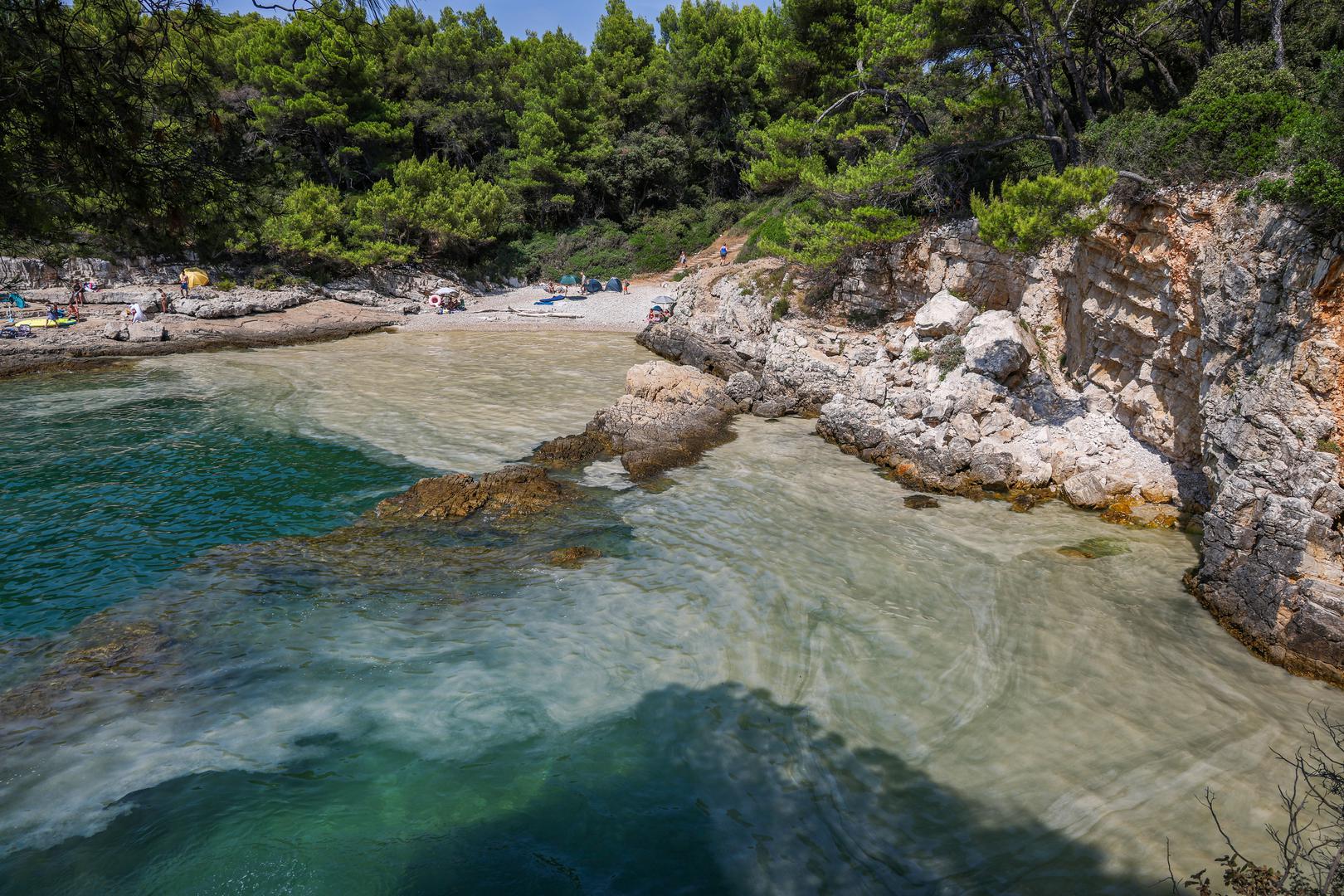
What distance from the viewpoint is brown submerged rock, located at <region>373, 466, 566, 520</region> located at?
12.3m

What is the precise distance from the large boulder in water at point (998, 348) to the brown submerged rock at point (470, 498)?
10145mm

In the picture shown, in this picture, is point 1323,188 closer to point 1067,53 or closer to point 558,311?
point 1067,53

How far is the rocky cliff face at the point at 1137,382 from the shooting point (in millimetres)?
9133

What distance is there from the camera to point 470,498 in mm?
12555

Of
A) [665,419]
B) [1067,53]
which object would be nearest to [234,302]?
[665,419]

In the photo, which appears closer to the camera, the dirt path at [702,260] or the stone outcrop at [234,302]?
the stone outcrop at [234,302]

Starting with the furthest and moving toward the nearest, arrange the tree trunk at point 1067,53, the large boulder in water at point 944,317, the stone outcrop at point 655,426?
the large boulder in water at point 944,317 → the tree trunk at point 1067,53 → the stone outcrop at point 655,426

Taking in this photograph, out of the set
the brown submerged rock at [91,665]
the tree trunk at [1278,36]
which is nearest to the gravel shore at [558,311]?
the tree trunk at [1278,36]

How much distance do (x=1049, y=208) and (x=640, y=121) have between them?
42.3m

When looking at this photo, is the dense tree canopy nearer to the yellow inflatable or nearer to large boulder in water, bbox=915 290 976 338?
large boulder in water, bbox=915 290 976 338

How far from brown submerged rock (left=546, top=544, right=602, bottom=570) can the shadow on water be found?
3677 mm

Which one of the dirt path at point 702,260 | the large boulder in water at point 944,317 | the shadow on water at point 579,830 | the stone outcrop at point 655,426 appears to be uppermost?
the dirt path at point 702,260

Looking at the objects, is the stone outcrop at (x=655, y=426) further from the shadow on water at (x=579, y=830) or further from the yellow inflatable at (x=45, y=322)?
the yellow inflatable at (x=45, y=322)

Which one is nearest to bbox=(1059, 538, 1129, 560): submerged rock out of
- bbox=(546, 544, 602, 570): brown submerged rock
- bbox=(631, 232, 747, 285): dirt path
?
bbox=(546, 544, 602, 570): brown submerged rock
